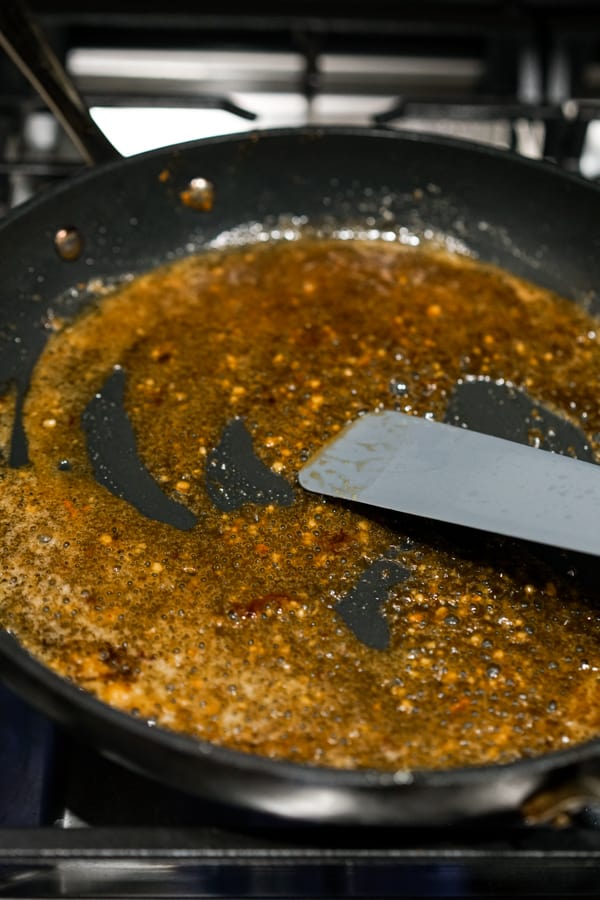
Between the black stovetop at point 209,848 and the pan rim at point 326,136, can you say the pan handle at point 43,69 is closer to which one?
the pan rim at point 326,136

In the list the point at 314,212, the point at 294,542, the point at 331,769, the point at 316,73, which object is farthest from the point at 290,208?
the point at 331,769

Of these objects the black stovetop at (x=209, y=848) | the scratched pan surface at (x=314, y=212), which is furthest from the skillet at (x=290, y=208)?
the black stovetop at (x=209, y=848)

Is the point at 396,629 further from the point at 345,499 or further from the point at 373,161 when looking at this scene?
the point at 373,161

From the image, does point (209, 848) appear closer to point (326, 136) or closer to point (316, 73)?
point (326, 136)

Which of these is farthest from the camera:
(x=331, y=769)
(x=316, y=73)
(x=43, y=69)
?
(x=316, y=73)

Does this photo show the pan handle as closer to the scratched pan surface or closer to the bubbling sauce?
the scratched pan surface

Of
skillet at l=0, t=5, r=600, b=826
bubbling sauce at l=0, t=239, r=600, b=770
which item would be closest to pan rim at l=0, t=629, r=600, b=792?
bubbling sauce at l=0, t=239, r=600, b=770

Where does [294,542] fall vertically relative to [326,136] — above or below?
below
